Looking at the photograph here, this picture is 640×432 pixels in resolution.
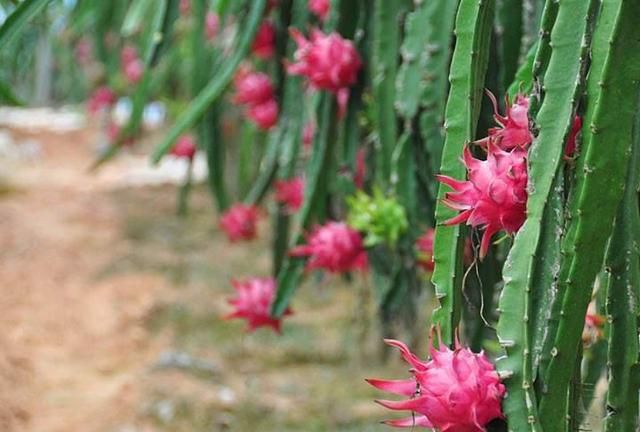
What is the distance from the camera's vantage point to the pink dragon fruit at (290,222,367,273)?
1.69m

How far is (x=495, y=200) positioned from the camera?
2.67ft

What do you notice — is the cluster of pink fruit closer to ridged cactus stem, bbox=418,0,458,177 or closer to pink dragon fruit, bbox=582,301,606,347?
ridged cactus stem, bbox=418,0,458,177

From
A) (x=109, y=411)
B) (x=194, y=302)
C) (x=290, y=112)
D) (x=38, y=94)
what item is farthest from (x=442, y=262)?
(x=38, y=94)

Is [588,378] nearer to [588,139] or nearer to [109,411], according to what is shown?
[588,139]

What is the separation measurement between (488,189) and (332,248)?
2.93ft

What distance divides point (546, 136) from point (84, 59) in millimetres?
7514

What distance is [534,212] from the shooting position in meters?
0.77

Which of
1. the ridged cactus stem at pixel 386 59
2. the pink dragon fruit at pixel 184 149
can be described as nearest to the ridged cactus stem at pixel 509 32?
the ridged cactus stem at pixel 386 59

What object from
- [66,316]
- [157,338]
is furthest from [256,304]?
[66,316]

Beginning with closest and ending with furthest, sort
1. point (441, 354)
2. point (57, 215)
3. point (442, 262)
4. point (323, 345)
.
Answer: point (441, 354) < point (442, 262) < point (323, 345) < point (57, 215)

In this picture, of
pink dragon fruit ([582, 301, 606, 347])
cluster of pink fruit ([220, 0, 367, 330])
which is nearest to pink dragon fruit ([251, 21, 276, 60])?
cluster of pink fruit ([220, 0, 367, 330])

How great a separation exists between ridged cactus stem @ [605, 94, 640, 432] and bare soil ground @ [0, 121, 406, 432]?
1591 millimetres

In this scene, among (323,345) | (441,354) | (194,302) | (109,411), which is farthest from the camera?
(194,302)

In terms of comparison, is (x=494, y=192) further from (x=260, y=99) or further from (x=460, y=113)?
(x=260, y=99)
